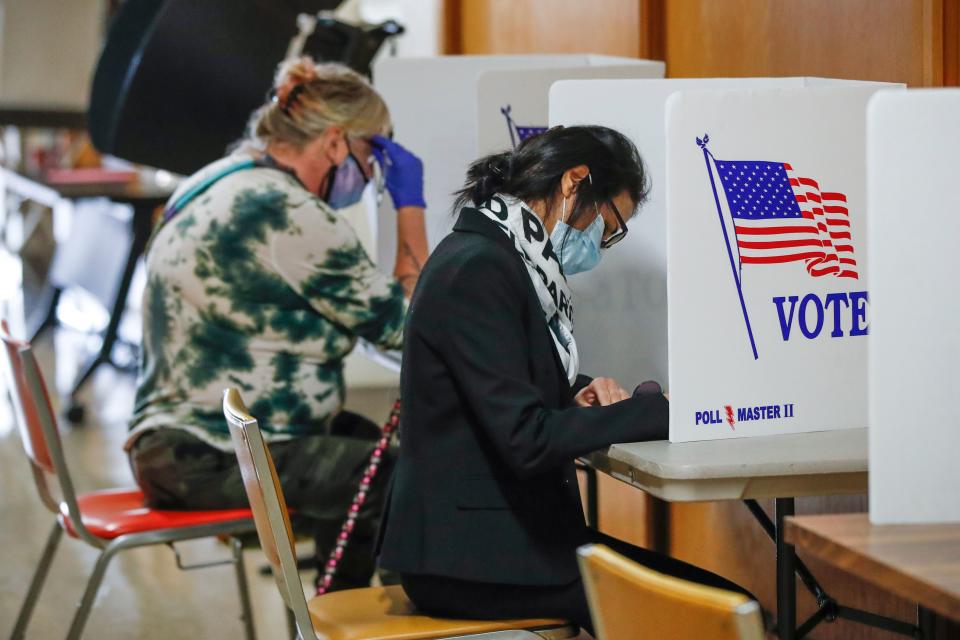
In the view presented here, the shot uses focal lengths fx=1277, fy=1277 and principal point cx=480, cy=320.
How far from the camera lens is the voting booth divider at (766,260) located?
163cm

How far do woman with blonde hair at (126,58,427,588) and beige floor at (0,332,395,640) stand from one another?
77 cm

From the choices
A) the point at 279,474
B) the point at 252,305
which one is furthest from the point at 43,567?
the point at 252,305

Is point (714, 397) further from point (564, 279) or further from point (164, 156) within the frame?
point (164, 156)

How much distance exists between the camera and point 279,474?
235 cm

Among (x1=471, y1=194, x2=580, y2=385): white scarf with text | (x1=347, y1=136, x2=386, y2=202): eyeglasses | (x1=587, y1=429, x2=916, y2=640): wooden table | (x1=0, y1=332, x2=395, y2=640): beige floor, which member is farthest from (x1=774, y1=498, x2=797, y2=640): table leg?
(x1=0, y1=332, x2=395, y2=640): beige floor

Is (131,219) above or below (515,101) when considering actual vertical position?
below

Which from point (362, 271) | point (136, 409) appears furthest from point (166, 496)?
point (362, 271)

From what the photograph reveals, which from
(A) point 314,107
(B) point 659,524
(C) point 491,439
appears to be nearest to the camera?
(C) point 491,439

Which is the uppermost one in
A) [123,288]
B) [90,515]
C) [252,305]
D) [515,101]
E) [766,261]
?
[515,101]

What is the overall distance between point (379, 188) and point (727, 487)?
1.52 meters

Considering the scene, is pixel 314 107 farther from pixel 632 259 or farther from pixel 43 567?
pixel 43 567

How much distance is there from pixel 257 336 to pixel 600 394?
0.84 metres

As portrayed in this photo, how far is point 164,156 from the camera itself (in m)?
3.50

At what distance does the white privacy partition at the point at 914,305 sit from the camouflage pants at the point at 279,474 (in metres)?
1.35
